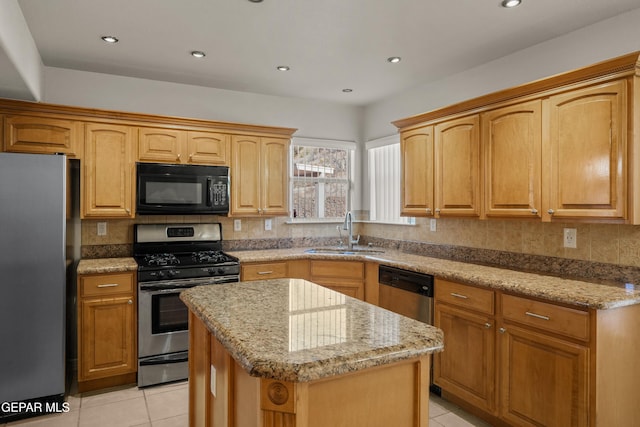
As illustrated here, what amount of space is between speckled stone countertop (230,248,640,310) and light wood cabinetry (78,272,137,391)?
3.25 feet

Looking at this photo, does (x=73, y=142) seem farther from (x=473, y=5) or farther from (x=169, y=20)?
(x=473, y=5)

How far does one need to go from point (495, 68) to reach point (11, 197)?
369 centimetres

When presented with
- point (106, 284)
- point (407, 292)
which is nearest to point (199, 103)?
point (106, 284)

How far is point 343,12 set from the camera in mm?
2562

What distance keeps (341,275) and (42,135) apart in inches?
107

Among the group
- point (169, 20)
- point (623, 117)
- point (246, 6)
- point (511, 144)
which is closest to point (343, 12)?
point (246, 6)

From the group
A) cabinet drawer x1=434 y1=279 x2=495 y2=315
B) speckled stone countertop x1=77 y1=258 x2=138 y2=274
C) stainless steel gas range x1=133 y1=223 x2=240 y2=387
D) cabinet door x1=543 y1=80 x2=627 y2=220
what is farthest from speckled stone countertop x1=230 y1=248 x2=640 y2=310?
speckled stone countertop x1=77 y1=258 x2=138 y2=274

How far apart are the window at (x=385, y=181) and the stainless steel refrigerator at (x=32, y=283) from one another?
Result: 3057mm

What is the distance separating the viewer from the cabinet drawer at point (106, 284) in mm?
3119

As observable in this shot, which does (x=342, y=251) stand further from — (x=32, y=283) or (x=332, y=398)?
(x=332, y=398)

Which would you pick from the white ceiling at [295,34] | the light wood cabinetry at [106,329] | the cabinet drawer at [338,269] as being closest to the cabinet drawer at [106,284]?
the light wood cabinetry at [106,329]

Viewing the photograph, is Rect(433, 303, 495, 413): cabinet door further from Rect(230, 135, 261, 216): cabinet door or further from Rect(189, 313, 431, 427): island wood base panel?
Rect(230, 135, 261, 216): cabinet door

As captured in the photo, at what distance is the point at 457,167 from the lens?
10.6 feet

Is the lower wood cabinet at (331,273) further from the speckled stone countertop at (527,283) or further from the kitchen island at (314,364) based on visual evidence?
the kitchen island at (314,364)
